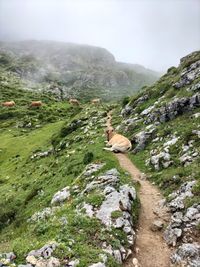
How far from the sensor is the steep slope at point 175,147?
18141mm

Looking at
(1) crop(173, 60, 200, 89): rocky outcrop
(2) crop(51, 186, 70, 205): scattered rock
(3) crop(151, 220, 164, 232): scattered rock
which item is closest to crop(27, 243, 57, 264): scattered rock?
(3) crop(151, 220, 164, 232): scattered rock

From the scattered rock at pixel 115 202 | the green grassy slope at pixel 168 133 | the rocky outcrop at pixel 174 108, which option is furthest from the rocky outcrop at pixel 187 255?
the rocky outcrop at pixel 174 108

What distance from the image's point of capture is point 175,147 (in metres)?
29.7

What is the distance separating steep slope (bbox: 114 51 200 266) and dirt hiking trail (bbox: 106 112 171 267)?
20.3 inches

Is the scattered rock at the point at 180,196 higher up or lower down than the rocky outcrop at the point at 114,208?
higher up

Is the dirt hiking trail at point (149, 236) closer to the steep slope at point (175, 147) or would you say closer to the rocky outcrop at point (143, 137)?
the steep slope at point (175, 147)

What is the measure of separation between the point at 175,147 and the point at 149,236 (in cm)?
1244

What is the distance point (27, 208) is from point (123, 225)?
1344 cm

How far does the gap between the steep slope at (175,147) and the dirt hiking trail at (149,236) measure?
52 centimetres

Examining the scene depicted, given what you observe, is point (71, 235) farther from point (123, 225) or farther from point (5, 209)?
point (5, 209)

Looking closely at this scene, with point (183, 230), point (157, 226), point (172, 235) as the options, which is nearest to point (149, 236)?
point (157, 226)

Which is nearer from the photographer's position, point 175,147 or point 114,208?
point 114,208

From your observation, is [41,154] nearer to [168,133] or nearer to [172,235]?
[168,133]

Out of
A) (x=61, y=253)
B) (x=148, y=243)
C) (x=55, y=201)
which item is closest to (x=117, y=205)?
(x=148, y=243)
